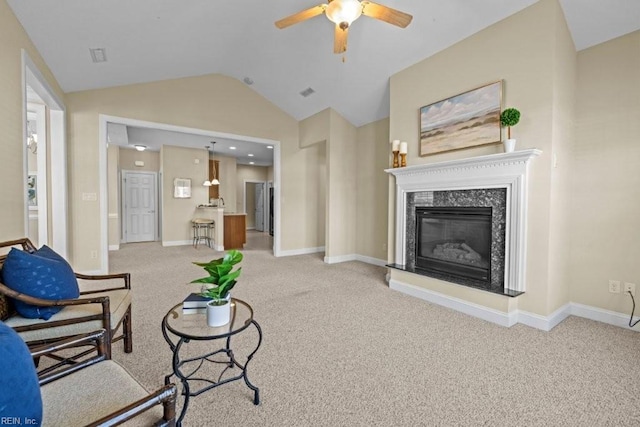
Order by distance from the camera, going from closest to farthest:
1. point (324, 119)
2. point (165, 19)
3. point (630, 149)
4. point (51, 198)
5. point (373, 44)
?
point (630, 149)
point (165, 19)
point (373, 44)
point (51, 198)
point (324, 119)

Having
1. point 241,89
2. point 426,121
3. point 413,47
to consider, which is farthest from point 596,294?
point 241,89

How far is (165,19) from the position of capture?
3047mm

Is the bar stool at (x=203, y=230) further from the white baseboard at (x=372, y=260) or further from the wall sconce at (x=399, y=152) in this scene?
the wall sconce at (x=399, y=152)

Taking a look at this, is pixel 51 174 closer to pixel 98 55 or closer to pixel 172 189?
pixel 98 55

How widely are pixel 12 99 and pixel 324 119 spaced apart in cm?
403

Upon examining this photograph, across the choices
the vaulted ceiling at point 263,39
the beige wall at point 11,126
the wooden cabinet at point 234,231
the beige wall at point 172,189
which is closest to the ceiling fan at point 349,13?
the vaulted ceiling at point 263,39

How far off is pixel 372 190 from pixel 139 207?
639cm

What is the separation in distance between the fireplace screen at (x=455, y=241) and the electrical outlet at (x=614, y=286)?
3.35 feet

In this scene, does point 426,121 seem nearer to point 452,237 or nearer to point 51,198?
point 452,237

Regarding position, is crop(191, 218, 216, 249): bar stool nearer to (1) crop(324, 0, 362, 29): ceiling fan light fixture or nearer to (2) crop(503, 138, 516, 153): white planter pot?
(1) crop(324, 0, 362, 29): ceiling fan light fixture

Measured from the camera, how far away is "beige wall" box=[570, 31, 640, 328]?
256cm

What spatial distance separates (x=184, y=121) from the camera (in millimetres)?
4859

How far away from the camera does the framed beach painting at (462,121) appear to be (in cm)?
282

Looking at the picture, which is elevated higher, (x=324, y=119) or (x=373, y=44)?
(x=373, y=44)
